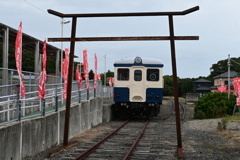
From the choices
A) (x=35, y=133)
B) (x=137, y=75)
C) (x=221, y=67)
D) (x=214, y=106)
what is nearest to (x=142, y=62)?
(x=137, y=75)

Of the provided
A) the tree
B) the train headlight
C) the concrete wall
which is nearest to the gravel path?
the concrete wall

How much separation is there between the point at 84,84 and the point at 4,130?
9.11 meters

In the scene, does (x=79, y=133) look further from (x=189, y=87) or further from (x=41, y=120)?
(x=189, y=87)

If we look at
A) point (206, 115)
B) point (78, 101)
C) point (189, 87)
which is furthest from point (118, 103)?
point (189, 87)

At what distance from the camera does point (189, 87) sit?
9350 cm

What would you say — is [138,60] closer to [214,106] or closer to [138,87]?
[138,87]

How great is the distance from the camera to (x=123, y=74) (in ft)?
58.5

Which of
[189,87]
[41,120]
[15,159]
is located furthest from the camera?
[189,87]

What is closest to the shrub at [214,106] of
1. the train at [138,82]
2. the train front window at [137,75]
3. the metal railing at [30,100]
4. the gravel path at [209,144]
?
the train at [138,82]

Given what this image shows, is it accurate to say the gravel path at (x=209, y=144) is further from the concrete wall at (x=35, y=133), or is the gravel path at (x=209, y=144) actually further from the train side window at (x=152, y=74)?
the train side window at (x=152, y=74)

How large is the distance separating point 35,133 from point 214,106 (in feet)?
50.2

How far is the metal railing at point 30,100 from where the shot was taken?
7915mm

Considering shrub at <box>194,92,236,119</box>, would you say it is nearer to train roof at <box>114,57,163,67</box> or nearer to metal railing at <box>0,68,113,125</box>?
train roof at <box>114,57,163,67</box>

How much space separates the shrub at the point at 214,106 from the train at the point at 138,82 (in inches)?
183
